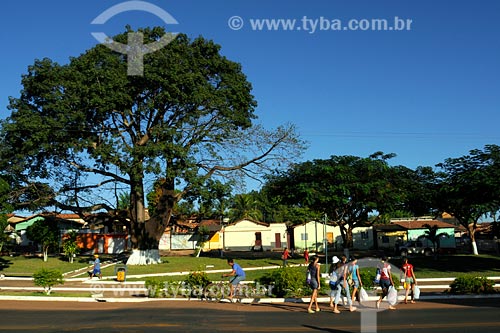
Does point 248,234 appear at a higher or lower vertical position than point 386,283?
higher

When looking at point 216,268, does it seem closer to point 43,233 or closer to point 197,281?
point 43,233

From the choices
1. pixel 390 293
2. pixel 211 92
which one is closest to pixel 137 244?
pixel 211 92

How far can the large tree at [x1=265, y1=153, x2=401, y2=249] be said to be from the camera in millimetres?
35062

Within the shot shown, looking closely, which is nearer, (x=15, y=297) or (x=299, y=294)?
(x=299, y=294)

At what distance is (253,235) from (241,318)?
4478 cm

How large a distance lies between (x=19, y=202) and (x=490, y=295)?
99.8ft

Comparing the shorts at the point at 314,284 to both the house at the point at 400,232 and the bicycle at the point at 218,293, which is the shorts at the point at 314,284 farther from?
the house at the point at 400,232

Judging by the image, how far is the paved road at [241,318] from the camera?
1096 cm

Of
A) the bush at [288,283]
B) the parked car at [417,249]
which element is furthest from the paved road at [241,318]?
the parked car at [417,249]

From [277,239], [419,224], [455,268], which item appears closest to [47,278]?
[455,268]

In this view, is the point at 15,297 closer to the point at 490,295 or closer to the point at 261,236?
the point at 490,295

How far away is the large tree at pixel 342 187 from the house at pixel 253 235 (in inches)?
727

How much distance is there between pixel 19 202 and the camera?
3531cm

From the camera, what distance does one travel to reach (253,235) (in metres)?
57.2
